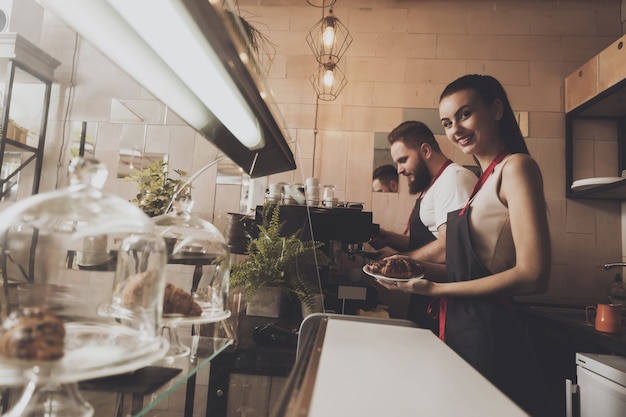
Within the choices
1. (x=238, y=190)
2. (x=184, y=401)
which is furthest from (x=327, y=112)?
(x=184, y=401)

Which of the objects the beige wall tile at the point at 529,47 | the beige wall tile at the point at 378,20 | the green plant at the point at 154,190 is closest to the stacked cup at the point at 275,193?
the green plant at the point at 154,190

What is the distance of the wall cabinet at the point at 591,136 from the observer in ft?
8.12

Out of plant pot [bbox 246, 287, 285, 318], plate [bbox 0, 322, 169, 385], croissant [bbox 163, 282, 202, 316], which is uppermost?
croissant [bbox 163, 282, 202, 316]

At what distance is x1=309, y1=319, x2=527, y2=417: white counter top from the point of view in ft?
1.51

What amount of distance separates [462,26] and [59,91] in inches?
106

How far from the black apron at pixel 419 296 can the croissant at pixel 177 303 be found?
1707mm

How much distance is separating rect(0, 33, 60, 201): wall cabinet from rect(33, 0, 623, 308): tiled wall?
1.09 meters

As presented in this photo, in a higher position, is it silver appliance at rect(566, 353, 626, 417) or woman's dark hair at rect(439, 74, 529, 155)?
woman's dark hair at rect(439, 74, 529, 155)

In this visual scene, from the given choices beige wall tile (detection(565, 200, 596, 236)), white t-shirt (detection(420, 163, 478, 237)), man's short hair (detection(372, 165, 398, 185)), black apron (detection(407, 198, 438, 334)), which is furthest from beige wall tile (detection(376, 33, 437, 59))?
beige wall tile (detection(565, 200, 596, 236))

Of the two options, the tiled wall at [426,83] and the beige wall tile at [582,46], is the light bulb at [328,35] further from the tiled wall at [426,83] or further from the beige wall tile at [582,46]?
the beige wall tile at [582,46]

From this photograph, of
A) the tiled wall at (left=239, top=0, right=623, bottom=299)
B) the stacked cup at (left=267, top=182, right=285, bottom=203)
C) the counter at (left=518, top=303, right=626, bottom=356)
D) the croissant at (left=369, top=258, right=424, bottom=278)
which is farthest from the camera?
the tiled wall at (left=239, top=0, right=623, bottom=299)

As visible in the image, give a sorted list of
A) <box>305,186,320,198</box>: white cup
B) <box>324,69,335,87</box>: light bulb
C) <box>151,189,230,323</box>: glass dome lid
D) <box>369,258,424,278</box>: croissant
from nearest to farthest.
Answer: <box>151,189,230,323</box>: glass dome lid < <box>369,258,424,278</box>: croissant < <box>305,186,320,198</box>: white cup < <box>324,69,335,87</box>: light bulb

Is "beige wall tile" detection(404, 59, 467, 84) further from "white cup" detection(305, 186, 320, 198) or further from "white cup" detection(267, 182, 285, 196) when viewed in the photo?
"white cup" detection(267, 182, 285, 196)

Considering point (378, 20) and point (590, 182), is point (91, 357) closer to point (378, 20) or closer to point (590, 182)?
point (590, 182)
